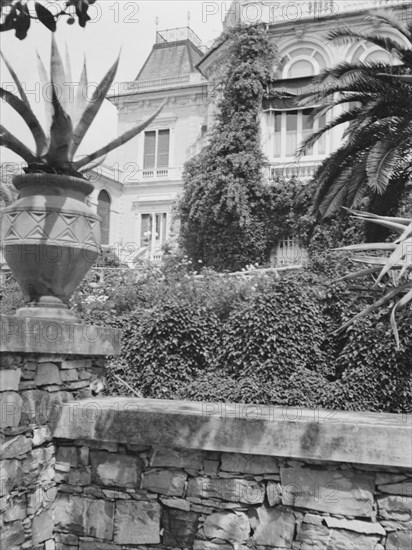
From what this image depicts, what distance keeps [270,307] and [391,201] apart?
3.87 m

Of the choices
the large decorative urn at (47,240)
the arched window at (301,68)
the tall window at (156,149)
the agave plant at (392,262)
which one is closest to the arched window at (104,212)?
the tall window at (156,149)

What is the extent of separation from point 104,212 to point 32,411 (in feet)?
63.3

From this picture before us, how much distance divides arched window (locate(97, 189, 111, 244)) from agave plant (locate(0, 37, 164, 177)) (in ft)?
59.2

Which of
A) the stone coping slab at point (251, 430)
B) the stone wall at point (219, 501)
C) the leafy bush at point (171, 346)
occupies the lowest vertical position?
the stone wall at point (219, 501)

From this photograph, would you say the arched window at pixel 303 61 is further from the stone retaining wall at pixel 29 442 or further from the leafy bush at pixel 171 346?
the stone retaining wall at pixel 29 442

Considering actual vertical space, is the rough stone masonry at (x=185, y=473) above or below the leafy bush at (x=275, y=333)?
below

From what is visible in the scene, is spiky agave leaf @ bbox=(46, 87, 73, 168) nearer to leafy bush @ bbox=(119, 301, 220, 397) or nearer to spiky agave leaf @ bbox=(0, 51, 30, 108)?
spiky agave leaf @ bbox=(0, 51, 30, 108)

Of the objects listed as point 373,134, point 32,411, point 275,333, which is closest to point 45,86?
point 32,411

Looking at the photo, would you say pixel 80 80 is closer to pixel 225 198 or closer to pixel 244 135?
pixel 225 198

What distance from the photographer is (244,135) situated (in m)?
17.2

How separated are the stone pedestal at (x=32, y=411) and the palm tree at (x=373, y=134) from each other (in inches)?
219

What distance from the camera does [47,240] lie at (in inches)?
164

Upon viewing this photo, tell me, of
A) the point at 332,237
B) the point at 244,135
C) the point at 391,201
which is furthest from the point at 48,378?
the point at 244,135

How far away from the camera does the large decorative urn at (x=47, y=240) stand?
4176 millimetres
